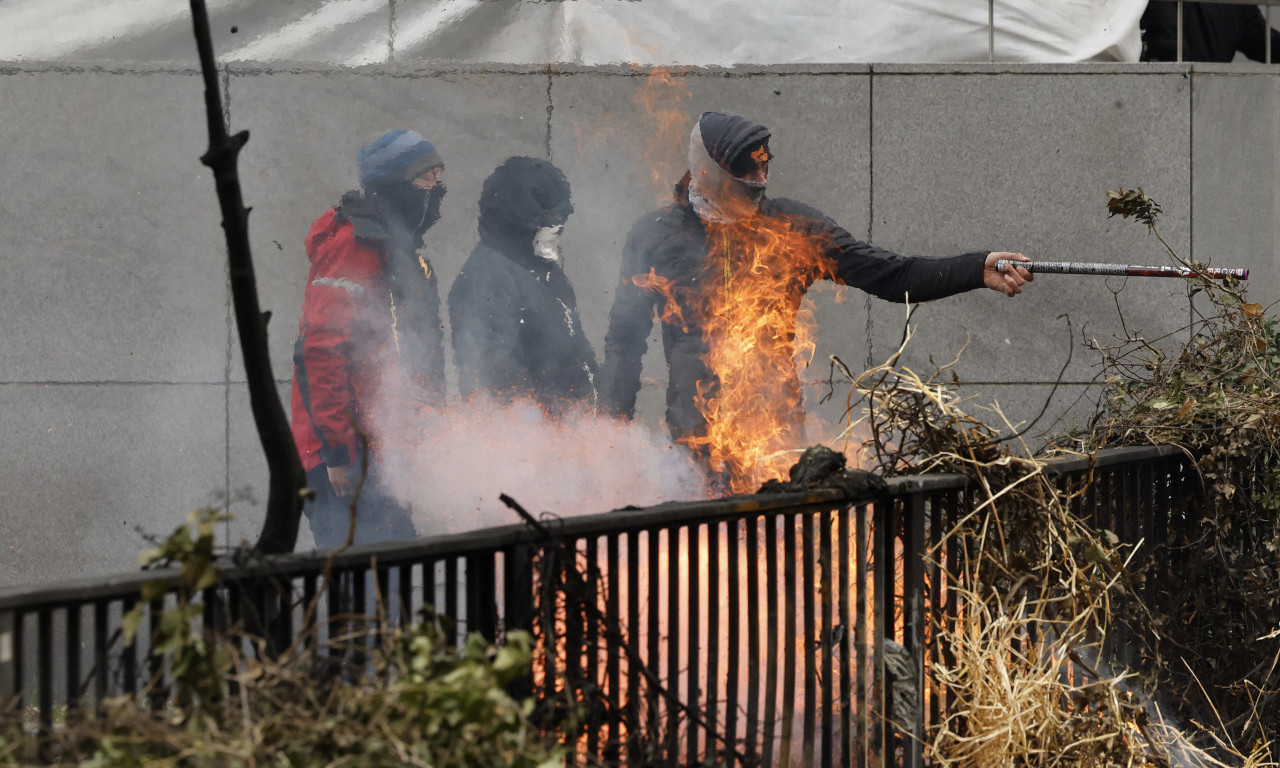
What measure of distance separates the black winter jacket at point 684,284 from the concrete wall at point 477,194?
0.42ft

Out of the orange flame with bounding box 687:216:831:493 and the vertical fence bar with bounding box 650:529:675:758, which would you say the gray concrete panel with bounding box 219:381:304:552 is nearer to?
the orange flame with bounding box 687:216:831:493

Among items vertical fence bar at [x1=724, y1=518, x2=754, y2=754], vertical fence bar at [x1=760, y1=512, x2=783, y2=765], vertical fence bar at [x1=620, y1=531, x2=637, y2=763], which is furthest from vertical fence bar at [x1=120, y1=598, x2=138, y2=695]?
vertical fence bar at [x1=760, y1=512, x2=783, y2=765]

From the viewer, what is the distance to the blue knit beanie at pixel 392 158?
709cm

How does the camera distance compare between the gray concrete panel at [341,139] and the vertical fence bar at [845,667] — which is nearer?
the vertical fence bar at [845,667]

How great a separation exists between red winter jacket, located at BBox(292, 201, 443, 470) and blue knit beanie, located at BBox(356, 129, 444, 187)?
0.33 metres

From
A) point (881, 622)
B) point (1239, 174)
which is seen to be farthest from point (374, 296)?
point (1239, 174)

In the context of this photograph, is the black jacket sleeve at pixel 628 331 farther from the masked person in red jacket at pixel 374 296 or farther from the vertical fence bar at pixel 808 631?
the vertical fence bar at pixel 808 631

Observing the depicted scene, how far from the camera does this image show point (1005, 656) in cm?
364

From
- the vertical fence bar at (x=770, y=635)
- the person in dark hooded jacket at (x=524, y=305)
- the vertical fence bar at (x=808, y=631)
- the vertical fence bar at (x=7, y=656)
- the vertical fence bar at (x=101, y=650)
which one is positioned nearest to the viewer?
the vertical fence bar at (x=7, y=656)

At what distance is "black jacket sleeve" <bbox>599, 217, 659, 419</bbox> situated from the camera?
7.10 metres

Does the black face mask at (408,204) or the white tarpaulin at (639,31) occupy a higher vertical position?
the white tarpaulin at (639,31)

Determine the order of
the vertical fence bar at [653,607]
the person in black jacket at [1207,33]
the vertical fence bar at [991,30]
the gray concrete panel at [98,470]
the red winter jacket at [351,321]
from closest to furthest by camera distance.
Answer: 1. the vertical fence bar at [653,607]
2. the gray concrete panel at [98,470]
3. the red winter jacket at [351,321]
4. the vertical fence bar at [991,30]
5. the person in black jacket at [1207,33]

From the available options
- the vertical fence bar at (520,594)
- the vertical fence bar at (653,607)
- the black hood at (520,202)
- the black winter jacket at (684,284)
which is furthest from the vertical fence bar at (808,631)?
the black hood at (520,202)

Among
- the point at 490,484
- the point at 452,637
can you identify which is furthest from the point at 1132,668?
the point at 490,484
